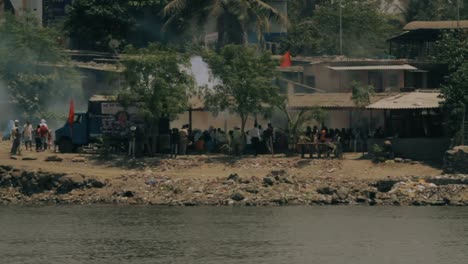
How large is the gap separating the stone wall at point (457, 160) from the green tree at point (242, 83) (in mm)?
7471

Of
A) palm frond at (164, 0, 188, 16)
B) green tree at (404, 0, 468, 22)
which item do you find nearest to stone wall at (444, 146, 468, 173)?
palm frond at (164, 0, 188, 16)

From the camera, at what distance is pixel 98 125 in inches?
2196

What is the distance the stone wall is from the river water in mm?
4468

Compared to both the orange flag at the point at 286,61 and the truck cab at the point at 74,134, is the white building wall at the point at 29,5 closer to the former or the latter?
the orange flag at the point at 286,61

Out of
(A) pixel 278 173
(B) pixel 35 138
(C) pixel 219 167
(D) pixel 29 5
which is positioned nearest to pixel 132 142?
(C) pixel 219 167

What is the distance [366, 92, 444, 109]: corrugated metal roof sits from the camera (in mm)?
55281

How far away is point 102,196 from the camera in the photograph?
49094 mm

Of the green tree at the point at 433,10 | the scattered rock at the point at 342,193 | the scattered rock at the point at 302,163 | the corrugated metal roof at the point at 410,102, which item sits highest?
the green tree at the point at 433,10

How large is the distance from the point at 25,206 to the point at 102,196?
2756 mm

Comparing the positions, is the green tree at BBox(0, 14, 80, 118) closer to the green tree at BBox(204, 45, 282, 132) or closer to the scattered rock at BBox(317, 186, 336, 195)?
the green tree at BBox(204, 45, 282, 132)

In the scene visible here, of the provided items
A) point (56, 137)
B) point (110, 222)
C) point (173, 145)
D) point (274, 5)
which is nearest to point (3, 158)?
point (56, 137)

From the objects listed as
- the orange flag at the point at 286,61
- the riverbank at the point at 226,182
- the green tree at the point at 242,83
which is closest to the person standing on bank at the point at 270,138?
the green tree at the point at 242,83

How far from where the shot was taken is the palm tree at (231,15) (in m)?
69.2

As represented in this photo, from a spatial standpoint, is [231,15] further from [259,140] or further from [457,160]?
[457,160]
